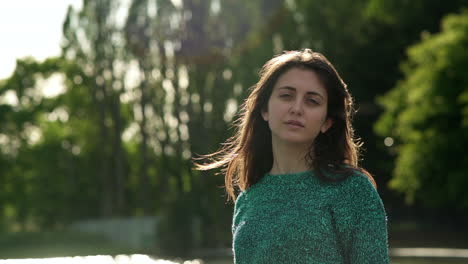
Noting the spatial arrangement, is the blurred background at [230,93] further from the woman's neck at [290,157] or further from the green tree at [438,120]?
the woman's neck at [290,157]

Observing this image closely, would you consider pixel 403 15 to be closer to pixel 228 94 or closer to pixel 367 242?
pixel 228 94

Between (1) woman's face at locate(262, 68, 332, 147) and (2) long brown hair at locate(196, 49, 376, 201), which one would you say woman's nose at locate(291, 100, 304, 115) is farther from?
(2) long brown hair at locate(196, 49, 376, 201)

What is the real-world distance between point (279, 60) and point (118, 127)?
4438 cm

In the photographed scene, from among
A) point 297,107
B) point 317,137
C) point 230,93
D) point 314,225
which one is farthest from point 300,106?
point 230,93

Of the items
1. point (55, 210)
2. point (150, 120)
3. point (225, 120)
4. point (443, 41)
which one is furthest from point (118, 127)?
point (443, 41)

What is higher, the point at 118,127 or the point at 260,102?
the point at 118,127

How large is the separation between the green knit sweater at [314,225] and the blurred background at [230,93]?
2286 centimetres

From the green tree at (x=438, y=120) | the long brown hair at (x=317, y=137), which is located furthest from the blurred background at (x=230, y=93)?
the long brown hair at (x=317, y=137)

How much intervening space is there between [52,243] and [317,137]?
3965cm

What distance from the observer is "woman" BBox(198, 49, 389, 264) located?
2.51m

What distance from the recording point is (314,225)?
256cm

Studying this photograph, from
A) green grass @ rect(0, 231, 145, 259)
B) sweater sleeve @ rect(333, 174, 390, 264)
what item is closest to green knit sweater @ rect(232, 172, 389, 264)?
sweater sleeve @ rect(333, 174, 390, 264)

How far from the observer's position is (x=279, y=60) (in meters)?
2.79

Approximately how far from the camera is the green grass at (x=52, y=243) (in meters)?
38.9
